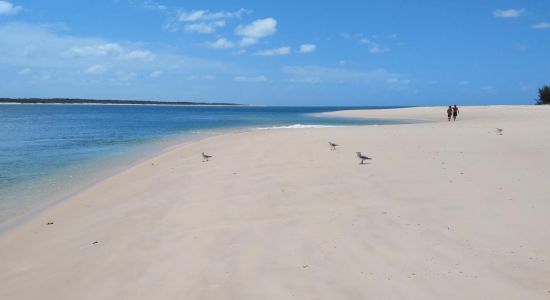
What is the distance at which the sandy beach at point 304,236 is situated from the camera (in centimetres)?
473

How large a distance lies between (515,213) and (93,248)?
6.67 metres

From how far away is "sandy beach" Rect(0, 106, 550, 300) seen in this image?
15.5ft

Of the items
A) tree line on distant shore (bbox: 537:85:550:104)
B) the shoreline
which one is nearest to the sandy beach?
the shoreline

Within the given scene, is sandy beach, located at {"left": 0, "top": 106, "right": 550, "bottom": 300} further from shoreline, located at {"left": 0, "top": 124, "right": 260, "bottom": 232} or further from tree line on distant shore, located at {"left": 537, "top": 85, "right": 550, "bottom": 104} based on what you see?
tree line on distant shore, located at {"left": 537, "top": 85, "right": 550, "bottom": 104}

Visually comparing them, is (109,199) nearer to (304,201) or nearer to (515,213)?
(304,201)

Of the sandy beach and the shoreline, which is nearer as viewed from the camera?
the sandy beach

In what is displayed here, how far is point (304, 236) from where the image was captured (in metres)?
6.17

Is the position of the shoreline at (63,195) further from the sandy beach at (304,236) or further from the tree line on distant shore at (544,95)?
the tree line on distant shore at (544,95)

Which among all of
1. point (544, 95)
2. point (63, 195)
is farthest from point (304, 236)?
point (544, 95)

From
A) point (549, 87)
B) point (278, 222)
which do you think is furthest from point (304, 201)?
point (549, 87)

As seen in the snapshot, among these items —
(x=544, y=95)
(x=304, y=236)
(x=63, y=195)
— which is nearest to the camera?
(x=304, y=236)

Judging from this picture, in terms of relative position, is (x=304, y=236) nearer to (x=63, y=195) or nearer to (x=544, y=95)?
(x=63, y=195)

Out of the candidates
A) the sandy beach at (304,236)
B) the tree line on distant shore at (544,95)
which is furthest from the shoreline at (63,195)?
the tree line on distant shore at (544,95)

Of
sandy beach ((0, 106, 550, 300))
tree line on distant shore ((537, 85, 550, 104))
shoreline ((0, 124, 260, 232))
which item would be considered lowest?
shoreline ((0, 124, 260, 232))
